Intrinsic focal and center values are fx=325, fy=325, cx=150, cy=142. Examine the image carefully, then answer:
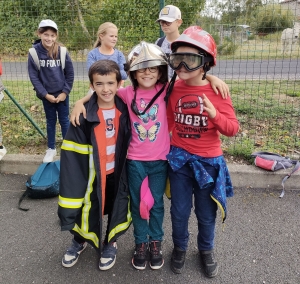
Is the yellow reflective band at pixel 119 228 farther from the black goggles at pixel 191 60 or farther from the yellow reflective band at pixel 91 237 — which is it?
the black goggles at pixel 191 60

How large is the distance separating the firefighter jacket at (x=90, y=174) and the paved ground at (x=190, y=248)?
344 millimetres

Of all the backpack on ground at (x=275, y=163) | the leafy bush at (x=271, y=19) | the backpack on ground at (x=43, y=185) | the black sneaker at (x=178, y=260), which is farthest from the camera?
the leafy bush at (x=271, y=19)

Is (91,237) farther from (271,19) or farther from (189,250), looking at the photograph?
(271,19)

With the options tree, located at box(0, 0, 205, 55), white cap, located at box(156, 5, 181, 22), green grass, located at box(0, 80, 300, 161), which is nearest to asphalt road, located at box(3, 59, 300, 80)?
green grass, located at box(0, 80, 300, 161)

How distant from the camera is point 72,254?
8.96 ft

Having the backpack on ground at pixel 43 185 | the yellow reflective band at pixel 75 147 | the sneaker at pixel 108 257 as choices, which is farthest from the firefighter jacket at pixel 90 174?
the backpack on ground at pixel 43 185

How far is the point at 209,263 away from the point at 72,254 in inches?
44.8

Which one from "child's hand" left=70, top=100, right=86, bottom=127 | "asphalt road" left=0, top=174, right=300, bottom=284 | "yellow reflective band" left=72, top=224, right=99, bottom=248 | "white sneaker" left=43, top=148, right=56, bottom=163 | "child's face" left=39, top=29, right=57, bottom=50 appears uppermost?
"child's face" left=39, top=29, right=57, bottom=50

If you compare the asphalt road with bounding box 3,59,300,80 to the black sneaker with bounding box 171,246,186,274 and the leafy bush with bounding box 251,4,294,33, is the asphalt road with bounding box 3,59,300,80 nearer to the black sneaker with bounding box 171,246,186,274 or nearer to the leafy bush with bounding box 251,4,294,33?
the leafy bush with bounding box 251,4,294,33

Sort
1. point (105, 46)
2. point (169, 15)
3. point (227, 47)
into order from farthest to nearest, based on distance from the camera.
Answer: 1. point (227, 47)
2. point (105, 46)
3. point (169, 15)

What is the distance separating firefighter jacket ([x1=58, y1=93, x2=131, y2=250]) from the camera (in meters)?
2.42

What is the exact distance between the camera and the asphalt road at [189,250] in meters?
2.57

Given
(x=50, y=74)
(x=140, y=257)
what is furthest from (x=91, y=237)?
(x=50, y=74)

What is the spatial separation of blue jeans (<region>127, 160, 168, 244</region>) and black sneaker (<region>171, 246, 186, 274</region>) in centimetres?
18
